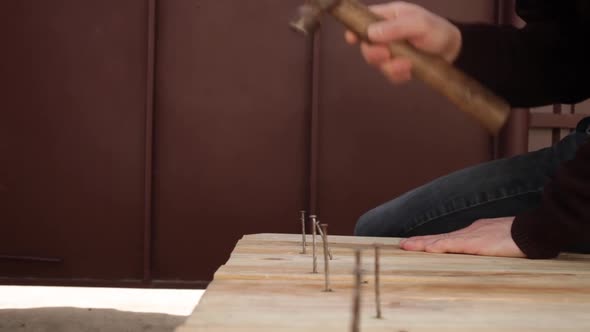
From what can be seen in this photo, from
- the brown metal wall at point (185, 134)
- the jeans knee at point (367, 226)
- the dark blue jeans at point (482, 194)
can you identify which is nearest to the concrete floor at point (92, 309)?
the brown metal wall at point (185, 134)

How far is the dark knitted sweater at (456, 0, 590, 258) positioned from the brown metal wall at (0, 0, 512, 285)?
1601 mm

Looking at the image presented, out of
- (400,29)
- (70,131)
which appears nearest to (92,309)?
(70,131)

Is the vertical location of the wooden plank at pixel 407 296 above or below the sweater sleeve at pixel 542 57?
below

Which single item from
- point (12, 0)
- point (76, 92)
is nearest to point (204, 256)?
point (76, 92)

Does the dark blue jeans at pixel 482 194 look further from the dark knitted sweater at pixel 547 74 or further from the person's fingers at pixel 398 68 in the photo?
Result: the person's fingers at pixel 398 68

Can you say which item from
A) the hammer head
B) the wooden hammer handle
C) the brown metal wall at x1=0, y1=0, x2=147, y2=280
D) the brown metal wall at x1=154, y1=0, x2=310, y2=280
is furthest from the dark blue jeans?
the brown metal wall at x1=0, y1=0, x2=147, y2=280

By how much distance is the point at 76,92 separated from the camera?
3.07 metres

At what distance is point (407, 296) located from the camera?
735 millimetres

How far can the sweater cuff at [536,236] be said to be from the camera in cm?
109

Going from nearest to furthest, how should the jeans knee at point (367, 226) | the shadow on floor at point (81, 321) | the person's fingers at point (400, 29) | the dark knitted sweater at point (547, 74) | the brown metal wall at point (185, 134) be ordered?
the person's fingers at point (400, 29), the dark knitted sweater at point (547, 74), the jeans knee at point (367, 226), the shadow on floor at point (81, 321), the brown metal wall at point (185, 134)

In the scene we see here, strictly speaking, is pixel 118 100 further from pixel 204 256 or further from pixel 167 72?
pixel 204 256

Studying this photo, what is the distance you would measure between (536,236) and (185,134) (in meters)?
2.26

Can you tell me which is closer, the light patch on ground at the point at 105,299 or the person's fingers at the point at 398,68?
the person's fingers at the point at 398,68

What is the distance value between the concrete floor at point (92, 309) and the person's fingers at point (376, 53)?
1.62 m
